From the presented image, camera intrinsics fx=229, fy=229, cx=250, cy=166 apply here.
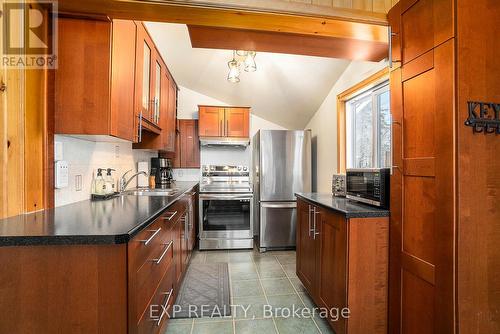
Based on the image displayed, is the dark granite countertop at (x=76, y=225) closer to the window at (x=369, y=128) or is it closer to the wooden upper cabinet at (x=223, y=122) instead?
the window at (x=369, y=128)

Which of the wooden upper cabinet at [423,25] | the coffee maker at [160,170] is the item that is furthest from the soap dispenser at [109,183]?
the wooden upper cabinet at [423,25]

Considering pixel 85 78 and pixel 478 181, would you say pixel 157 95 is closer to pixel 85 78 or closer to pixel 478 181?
pixel 85 78

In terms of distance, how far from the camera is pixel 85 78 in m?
1.33

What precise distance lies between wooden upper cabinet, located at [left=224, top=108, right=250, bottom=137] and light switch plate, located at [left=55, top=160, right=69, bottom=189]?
2411 millimetres

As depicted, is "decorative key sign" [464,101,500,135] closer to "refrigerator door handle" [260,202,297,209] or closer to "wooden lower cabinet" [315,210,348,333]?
"wooden lower cabinet" [315,210,348,333]

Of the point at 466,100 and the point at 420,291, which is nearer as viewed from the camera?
the point at 466,100

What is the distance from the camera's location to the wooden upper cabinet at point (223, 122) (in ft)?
11.9

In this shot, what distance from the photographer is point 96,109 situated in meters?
1.35

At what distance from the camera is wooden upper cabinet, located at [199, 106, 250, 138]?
362 cm

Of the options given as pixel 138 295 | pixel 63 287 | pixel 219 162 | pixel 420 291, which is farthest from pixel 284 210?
pixel 63 287

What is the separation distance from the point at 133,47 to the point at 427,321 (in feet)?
8.20

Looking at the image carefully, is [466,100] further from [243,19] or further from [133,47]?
[133,47]

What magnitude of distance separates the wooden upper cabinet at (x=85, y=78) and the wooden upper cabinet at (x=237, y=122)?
2.30 metres
